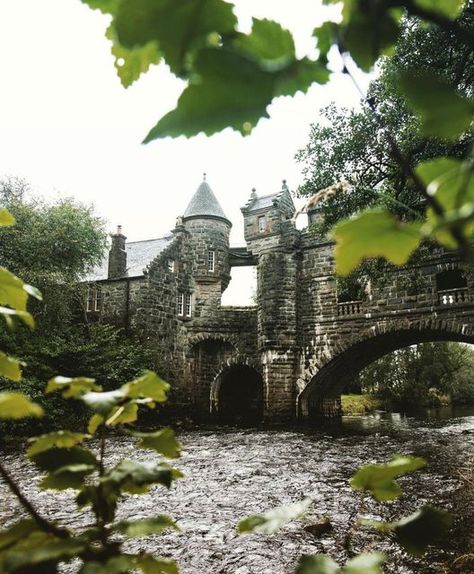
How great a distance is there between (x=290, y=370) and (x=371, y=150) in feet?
39.4

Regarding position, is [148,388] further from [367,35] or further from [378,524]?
[367,35]

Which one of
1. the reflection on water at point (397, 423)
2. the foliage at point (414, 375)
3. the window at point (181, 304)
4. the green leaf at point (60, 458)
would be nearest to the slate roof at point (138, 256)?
the window at point (181, 304)

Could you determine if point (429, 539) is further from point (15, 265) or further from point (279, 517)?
point (15, 265)

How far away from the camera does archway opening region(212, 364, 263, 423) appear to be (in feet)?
85.2

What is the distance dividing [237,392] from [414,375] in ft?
63.1

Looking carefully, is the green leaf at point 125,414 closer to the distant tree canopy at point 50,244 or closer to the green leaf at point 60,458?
the green leaf at point 60,458

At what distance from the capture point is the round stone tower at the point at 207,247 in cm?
2647

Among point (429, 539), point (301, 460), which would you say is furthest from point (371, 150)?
point (429, 539)

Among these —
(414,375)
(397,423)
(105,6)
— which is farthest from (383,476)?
(414,375)

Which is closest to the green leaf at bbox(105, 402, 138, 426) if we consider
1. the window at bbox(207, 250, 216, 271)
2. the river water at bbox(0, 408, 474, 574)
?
the river water at bbox(0, 408, 474, 574)

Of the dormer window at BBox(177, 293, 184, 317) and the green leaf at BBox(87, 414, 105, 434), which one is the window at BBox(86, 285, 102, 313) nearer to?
the dormer window at BBox(177, 293, 184, 317)

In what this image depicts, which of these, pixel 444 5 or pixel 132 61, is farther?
pixel 132 61

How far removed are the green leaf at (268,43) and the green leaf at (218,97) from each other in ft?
0.20

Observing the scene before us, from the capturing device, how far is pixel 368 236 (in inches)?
24.6
